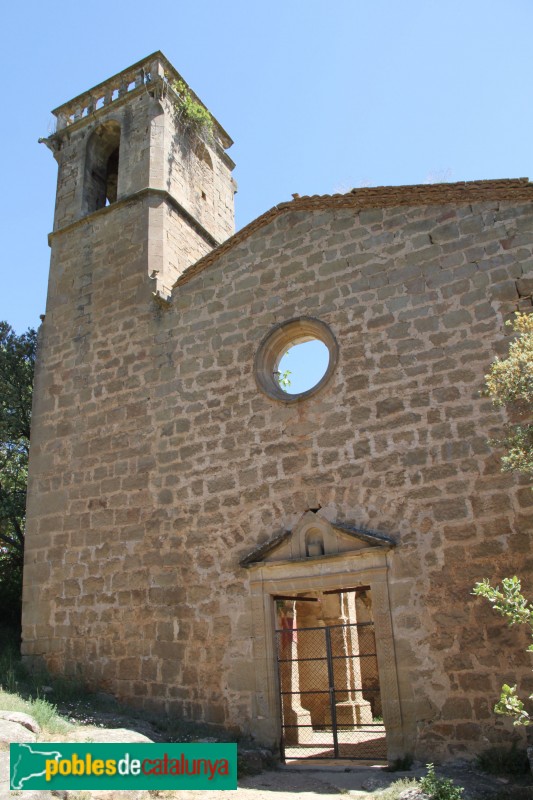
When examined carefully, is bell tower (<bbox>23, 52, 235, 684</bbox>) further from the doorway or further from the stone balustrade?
the doorway

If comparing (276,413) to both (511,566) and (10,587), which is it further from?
(10,587)

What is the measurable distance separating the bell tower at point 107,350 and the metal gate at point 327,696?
271 centimetres

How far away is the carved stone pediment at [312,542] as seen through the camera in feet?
24.2

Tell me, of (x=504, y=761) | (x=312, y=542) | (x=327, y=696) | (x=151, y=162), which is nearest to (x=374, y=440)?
(x=312, y=542)

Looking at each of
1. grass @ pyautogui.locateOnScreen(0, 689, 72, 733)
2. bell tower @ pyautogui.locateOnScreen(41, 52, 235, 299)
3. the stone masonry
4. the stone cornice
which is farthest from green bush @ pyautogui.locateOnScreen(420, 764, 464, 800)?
the stone cornice

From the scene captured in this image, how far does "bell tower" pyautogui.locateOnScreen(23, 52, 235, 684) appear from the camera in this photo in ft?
30.0

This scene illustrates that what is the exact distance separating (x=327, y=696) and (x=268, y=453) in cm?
692

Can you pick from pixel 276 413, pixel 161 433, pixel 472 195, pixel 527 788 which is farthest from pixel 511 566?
pixel 161 433

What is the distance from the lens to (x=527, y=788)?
5332 millimetres

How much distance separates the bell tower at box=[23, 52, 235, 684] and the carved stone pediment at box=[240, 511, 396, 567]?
1833 millimetres

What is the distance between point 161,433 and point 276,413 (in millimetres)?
1853

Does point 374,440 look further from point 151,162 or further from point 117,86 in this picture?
point 117,86

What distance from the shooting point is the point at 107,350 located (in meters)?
10.3

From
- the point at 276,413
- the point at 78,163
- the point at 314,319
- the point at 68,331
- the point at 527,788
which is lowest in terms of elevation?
the point at 527,788
